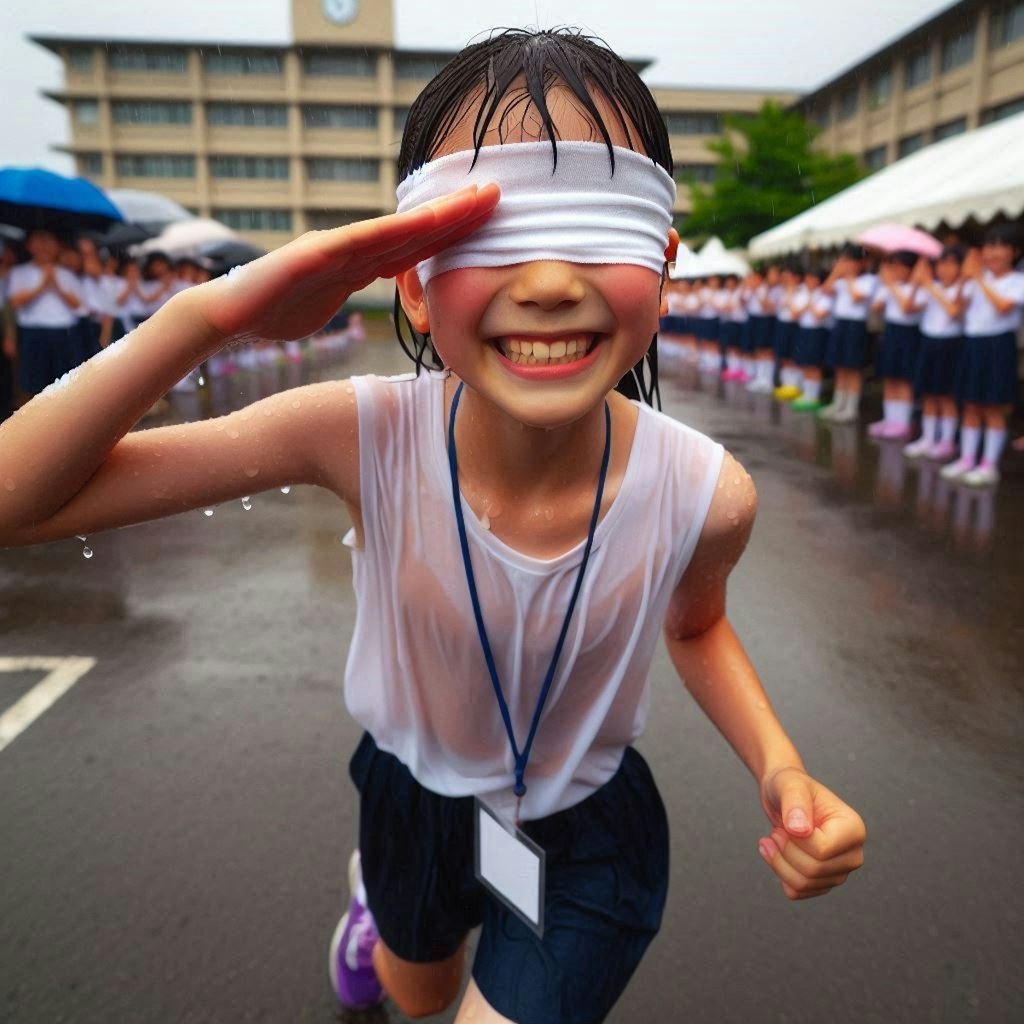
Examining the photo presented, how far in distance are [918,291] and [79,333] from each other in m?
8.62

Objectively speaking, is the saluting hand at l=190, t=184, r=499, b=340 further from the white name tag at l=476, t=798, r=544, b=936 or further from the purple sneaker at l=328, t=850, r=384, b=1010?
the purple sneaker at l=328, t=850, r=384, b=1010

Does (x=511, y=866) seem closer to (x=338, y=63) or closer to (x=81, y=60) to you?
(x=338, y=63)

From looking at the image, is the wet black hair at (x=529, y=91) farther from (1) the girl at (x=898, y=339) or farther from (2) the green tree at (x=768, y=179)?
(2) the green tree at (x=768, y=179)

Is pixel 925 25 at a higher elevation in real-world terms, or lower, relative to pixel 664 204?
higher

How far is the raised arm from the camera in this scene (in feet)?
3.25

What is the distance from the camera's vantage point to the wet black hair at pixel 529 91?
1111 mm

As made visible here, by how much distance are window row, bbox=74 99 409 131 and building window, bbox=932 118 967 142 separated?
2974 cm

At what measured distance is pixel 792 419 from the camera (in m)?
11.4

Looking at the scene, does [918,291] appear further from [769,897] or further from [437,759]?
[437,759]

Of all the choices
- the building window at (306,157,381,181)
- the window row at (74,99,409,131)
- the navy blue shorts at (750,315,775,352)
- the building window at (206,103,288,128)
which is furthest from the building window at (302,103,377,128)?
the navy blue shorts at (750,315,775,352)

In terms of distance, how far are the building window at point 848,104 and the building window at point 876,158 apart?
208cm

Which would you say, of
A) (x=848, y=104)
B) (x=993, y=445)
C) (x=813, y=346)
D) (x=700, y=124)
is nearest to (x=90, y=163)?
(x=700, y=124)

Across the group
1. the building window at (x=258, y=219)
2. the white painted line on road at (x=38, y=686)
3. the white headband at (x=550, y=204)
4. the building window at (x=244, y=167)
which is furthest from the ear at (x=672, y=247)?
the building window at (x=244, y=167)

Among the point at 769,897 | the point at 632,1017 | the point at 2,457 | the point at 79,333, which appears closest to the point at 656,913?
the point at 632,1017
